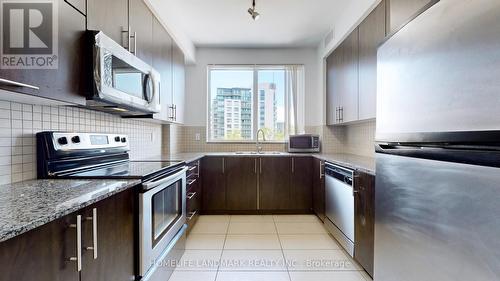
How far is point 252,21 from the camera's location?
319cm

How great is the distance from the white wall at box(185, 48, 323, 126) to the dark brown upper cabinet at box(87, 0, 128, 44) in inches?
90.4

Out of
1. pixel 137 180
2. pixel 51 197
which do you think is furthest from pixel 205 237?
pixel 51 197

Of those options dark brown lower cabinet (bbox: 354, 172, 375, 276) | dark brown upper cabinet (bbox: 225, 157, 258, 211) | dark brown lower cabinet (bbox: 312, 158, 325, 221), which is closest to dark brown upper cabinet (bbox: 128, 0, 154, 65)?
dark brown upper cabinet (bbox: 225, 157, 258, 211)

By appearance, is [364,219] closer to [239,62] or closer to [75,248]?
[75,248]

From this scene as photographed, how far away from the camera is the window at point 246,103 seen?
13.9ft

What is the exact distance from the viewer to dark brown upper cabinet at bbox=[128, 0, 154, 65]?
1966 millimetres

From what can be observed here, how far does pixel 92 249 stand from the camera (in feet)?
3.32

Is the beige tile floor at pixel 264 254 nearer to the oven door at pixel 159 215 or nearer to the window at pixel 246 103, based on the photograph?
the oven door at pixel 159 215

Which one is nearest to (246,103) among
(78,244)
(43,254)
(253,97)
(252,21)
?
(253,97)

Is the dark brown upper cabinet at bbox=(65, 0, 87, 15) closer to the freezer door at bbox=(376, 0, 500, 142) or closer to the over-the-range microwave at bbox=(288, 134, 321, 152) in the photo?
the freezer door at bbox=(376, 0, 500, 142)

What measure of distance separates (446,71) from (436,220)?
1.69 ft

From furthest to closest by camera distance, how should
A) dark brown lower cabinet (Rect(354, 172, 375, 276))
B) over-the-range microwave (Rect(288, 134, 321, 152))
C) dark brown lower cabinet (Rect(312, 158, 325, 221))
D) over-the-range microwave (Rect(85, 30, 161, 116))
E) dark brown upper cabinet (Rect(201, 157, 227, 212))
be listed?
over-the-range microwave (Rect(288, 134, 321, 152)), dark brown upper cabinet (Rect(201, 157, 227, 212)), dark brown lower cabinet (Rect(312, 158, 325, 221)), dark brown lower cabinet (Rect(354, 172, 375, 276)), over-the-range microwave (Rect(85, 30, 161, 116))

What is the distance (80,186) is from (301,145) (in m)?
3.09

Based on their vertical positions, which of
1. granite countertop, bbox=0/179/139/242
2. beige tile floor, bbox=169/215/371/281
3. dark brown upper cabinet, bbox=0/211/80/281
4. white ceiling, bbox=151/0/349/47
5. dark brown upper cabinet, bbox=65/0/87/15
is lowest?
beige tile floor, bbox=169/215/371/281
